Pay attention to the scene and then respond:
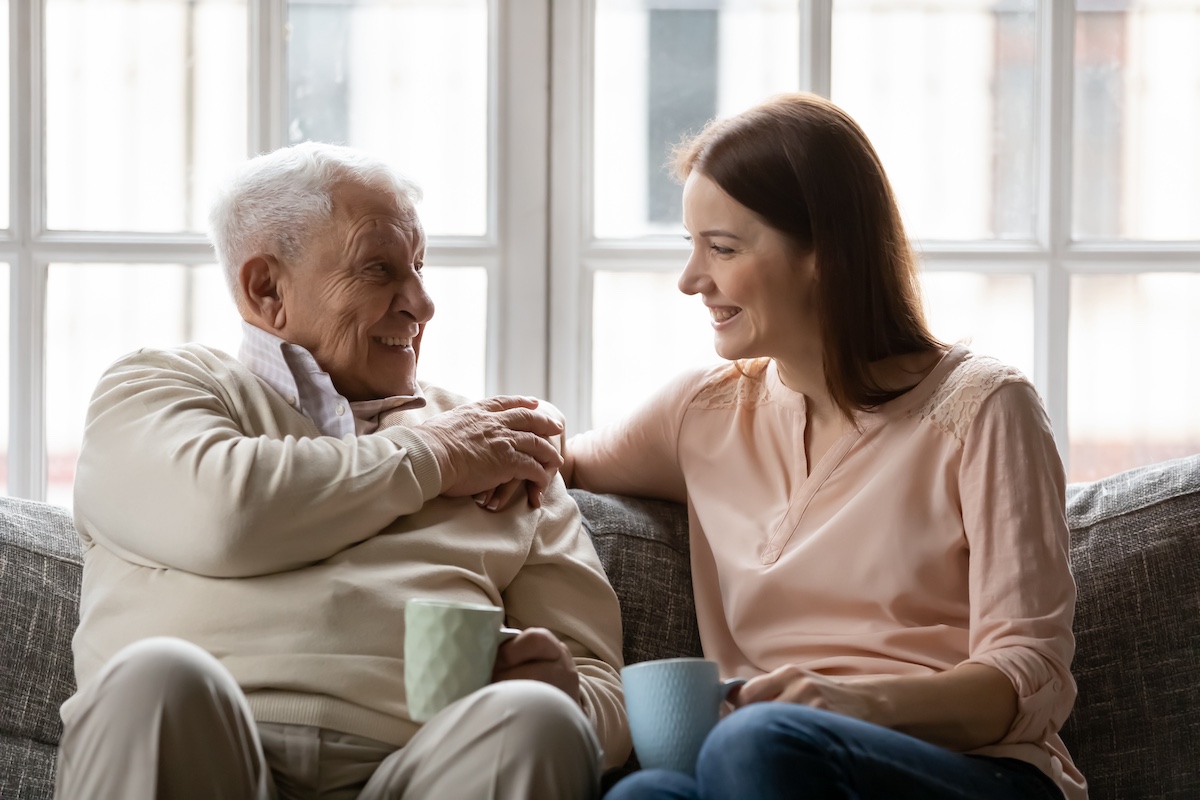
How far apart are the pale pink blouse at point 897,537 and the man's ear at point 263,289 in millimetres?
636

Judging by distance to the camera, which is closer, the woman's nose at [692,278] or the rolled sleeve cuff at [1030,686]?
the rolled sleeve cuff at [1030,686]

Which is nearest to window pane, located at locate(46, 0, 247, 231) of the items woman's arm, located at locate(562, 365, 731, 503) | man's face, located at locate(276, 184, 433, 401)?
man's face, located at locate(276, 184, 433, 401)

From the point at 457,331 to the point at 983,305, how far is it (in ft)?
3.54

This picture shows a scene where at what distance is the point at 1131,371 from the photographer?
2529 millimetres

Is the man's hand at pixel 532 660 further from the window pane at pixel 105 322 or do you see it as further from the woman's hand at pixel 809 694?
the window pane at pixel 105 322

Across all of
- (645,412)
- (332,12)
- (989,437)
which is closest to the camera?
(989,437)

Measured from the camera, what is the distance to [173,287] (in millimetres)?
2441

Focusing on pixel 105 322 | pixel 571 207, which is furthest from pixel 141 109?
pixel 571 207

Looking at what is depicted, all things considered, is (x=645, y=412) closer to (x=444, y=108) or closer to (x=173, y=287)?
(x=444, y=108)

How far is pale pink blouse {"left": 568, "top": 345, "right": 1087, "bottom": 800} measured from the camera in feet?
5.08

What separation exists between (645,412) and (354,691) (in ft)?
2.31

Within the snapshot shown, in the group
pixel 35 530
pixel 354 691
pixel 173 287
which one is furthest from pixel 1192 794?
pixel 173 287

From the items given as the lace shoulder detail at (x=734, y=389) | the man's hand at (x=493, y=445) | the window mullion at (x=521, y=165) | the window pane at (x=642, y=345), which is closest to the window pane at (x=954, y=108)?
the window pane at (x=642, y=345)

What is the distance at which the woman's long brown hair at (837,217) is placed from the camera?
1752 mm
